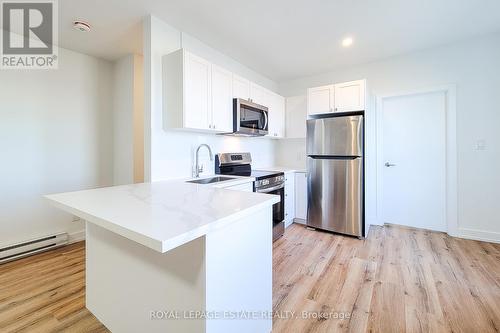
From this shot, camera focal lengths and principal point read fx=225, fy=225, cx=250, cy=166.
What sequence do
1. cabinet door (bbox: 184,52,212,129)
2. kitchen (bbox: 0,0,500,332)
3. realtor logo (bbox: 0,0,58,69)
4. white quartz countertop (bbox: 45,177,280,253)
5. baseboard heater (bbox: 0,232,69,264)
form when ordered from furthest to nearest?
1. baseboard heater (bbox: 0,232,69,264)
2. cabinet door (bbox: 184,52,212,129)
3. realtor logo (bbox: 0,0,58,69)
4. kitchen (bbox: 0,0,500,332)
5. white quartz countertop (bbox: 45,177,280,253)

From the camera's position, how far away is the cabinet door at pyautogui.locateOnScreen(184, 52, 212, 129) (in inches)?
89.1

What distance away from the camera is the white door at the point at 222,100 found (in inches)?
102

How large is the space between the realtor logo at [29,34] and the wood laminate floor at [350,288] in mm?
2255

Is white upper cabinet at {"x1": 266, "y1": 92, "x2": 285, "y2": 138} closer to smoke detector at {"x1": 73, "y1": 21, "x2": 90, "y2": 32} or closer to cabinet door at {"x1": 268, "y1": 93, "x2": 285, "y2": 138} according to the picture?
cabinet door at {"x1": 268, "y1": 93, "x2": 285, "y2": 138}

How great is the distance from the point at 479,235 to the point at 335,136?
2228mm

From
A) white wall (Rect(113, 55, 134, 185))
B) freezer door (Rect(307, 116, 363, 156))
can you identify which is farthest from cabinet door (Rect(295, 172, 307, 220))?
white wall (Rect(113, 55, 134, 185))

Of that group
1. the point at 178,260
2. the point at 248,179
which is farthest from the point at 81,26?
the point at 178,260

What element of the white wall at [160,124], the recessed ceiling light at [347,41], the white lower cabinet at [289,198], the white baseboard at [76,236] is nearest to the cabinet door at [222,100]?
the white wall at [160,124]

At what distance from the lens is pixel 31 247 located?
2582mm

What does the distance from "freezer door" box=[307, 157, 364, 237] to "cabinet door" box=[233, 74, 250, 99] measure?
4.43 ft

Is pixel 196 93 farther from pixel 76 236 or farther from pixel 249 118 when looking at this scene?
pixel 76 236

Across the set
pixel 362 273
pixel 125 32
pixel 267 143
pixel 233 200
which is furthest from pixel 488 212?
pixel 125 32

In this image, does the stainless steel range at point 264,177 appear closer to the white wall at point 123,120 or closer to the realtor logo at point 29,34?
the white wall at point 123,120

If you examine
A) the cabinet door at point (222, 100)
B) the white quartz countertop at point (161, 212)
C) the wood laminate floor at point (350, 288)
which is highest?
the cabinet door at point (222, 100)
